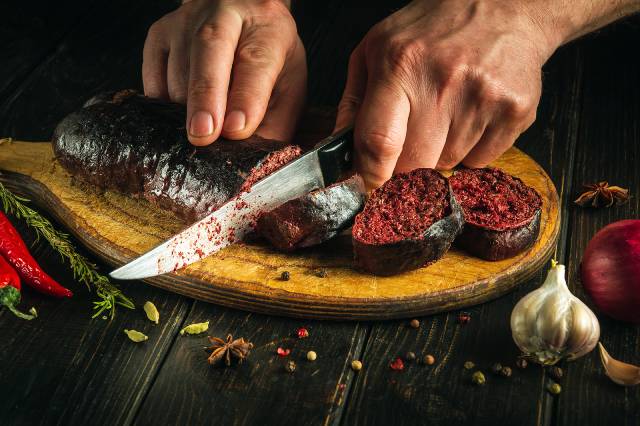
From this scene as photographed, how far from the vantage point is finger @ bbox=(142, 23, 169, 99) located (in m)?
5.00

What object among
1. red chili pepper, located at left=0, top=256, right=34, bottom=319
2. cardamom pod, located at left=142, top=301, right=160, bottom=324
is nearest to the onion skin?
cardamom pod, located at left=142, top=301, right=160, bottom=324

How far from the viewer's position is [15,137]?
5320 mm

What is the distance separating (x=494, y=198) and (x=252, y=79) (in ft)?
4.39

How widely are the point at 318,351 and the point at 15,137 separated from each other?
2.64 metres

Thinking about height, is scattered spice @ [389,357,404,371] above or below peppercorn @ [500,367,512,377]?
above

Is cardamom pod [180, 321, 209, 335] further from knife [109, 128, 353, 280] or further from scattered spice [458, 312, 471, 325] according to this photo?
scattered spice [458, 312, 471, 325]

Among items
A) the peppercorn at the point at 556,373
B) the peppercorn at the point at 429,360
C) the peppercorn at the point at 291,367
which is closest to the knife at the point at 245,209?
the peppercorn at the point at 291,367

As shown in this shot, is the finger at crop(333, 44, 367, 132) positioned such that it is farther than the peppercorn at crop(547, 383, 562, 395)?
Yes

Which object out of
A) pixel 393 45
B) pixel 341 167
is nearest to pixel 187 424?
pixel 341 167

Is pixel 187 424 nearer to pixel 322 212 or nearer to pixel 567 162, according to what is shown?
pixel 322 212

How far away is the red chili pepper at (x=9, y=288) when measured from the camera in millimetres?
3773

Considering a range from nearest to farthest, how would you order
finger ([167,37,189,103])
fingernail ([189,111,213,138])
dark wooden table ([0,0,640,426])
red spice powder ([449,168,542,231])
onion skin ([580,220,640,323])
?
dark wooden table ([0,0,640,426]) → onion skin ([580,220,640,323]) → red spice powder ([449,168,542,231]) → fingernail ([189,111,213,138]) → finger ([167,37,189,103])

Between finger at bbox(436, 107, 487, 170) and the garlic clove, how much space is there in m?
1.43

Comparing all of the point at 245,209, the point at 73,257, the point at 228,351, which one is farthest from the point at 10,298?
the point at 245,209
